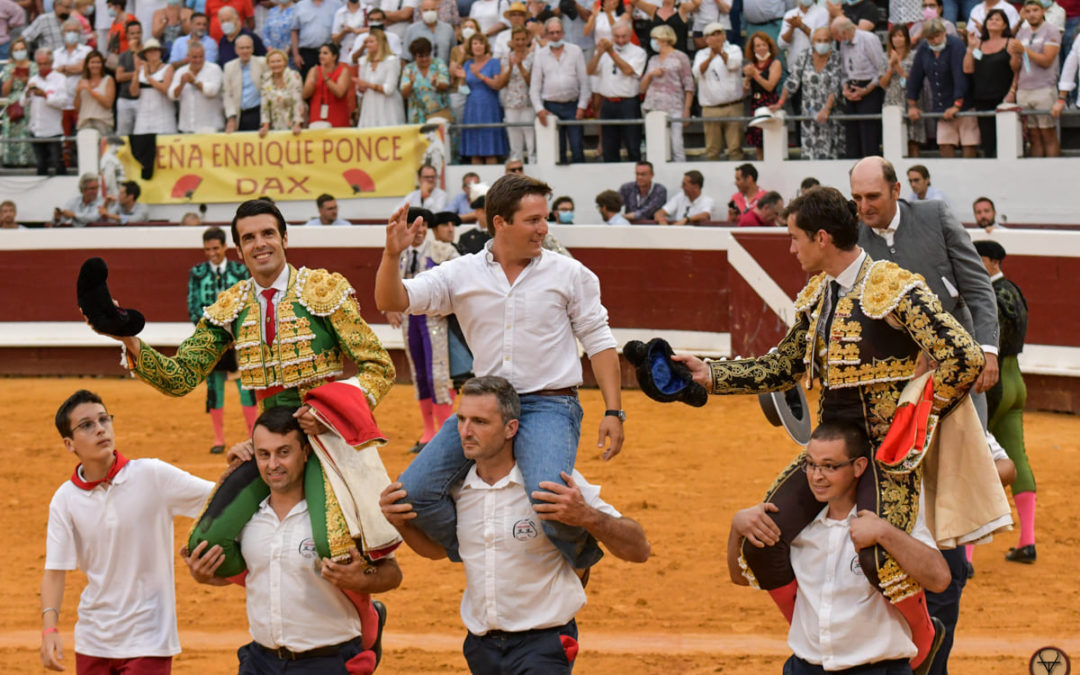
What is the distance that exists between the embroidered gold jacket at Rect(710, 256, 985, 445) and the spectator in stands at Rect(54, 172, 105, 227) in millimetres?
12158

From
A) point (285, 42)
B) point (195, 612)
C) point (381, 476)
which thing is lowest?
point (195, 612)

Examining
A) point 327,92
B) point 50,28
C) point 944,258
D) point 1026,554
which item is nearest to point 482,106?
point 327,92

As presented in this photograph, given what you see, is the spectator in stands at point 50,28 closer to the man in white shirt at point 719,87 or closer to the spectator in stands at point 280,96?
the spectator in stands at point 280,96

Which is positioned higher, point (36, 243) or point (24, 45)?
point (24, 45)

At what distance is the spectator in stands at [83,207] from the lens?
1576 centimetres

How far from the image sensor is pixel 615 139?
578 inches

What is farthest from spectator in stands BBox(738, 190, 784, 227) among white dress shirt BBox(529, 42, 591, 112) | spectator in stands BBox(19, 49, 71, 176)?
spectator in stands BBox(19, 49, 71, 176)

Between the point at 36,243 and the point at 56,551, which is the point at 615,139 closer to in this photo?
the point at 36,243

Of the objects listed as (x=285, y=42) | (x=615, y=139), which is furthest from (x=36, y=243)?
(x=615, y=139)

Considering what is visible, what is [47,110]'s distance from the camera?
55.2 feet

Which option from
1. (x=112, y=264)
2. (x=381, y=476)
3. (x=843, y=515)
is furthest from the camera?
(x=112, y=264)

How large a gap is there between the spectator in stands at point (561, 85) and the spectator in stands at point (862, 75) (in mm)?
2499

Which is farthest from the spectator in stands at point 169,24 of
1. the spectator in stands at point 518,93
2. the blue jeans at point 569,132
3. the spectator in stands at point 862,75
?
the spectator in stands at point 862,75

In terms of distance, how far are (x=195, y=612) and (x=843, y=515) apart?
12.7 feet
